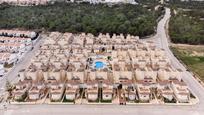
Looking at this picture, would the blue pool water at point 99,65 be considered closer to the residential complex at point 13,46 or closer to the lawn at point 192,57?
the residential complex at point 13,46

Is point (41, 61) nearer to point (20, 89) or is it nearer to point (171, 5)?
point (20, 89)

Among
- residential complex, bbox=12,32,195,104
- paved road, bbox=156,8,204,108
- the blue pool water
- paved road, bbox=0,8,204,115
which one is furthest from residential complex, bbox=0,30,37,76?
paved road, bbox=156,8,204,108

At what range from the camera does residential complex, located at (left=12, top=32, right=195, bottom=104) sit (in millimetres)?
23297

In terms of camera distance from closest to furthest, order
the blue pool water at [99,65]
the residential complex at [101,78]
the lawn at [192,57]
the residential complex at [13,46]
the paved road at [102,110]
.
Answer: the paved road at [102,110]
the residential complex at [101,78]
the blue pool water at [99,65]
the lawn at [192,57]
the residential complex at [13,46]

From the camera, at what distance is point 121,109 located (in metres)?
A: 22.1

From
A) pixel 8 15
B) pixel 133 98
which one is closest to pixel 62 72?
pixel 133 98

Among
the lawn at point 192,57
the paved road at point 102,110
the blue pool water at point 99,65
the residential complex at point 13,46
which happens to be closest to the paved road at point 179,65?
the lawn at point 192,57

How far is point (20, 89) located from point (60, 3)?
105 feet

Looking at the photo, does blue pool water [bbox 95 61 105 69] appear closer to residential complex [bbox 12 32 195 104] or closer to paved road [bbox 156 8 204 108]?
residential complex [bbox 12 32 195 104]

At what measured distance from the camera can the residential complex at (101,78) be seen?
76.4 ft

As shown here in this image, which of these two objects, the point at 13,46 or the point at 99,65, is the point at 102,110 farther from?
the point at 13,46

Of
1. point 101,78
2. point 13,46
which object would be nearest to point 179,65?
point 101,78

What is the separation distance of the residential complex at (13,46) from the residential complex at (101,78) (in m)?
2.66

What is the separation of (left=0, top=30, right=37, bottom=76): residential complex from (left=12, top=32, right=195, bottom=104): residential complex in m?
2.66
